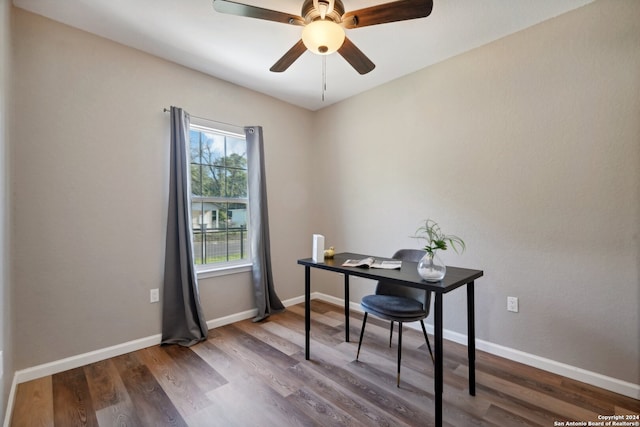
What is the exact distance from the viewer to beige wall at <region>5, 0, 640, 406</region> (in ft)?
6.16

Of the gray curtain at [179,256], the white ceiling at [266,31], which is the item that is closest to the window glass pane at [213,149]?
the gray curtain at [179,256]

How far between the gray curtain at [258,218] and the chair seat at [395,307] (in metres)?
1.39

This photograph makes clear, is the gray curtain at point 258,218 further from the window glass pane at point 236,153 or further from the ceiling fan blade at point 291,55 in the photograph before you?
the ceiling fan blade at point 291,55

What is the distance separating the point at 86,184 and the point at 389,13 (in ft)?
7.91

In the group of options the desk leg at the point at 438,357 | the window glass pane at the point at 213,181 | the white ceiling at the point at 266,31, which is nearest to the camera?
the desk leg at the point at 438,357

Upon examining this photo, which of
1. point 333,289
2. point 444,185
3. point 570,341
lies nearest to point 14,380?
point 333,289

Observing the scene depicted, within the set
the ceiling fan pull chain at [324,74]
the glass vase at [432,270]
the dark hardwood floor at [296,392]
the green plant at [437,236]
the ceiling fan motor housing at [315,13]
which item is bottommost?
the dark hardwood floor at [296,392]

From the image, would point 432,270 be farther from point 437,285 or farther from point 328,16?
point 328,16

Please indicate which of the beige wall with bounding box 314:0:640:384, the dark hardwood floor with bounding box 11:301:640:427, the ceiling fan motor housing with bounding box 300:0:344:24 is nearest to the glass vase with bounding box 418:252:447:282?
the dark hardwood floor with bounding box 11:301:640:427

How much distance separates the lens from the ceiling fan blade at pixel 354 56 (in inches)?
71.5

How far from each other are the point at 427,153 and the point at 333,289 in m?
1.97

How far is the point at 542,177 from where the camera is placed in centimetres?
212

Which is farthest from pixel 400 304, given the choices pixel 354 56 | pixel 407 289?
pixel 354 56

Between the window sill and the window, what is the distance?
59 millimetres
